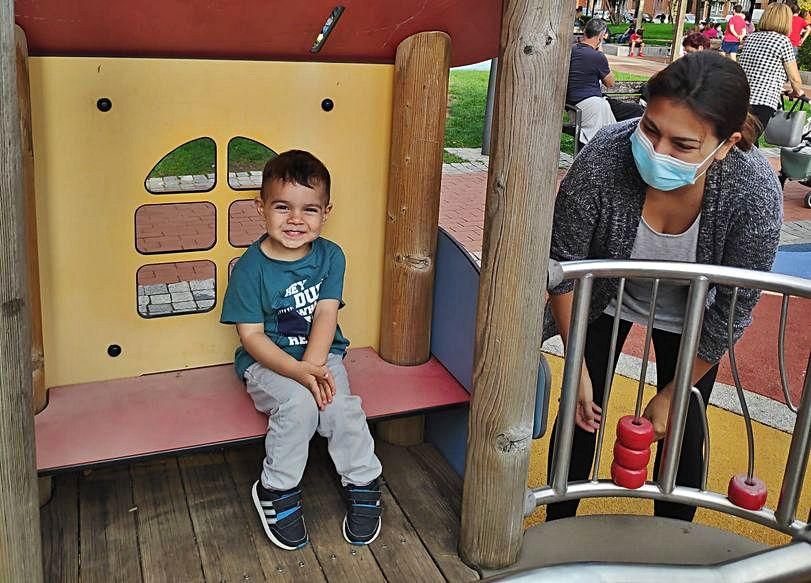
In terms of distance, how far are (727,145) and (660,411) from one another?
81cm

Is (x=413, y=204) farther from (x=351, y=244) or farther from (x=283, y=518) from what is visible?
(x=283, y=518)

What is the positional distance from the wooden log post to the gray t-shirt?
0.78m

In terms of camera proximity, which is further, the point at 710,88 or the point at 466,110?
the point at 466,110

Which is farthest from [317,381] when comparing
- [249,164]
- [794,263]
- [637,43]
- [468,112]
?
[637,43]

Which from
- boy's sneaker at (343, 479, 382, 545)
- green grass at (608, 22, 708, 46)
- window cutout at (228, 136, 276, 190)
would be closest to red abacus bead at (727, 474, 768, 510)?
boy's sneaker at (343, 479, 382, 545)

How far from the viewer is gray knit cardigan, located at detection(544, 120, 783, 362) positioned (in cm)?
221

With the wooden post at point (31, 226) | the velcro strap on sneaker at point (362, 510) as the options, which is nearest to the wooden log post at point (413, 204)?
the velcro strap on sneaker at point (362, 510)

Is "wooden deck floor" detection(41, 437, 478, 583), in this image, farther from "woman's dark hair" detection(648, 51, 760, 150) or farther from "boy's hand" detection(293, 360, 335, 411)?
"woman's dark hair" detection(648, 51, 760, 150)

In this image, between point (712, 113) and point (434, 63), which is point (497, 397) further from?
point (434, 63)

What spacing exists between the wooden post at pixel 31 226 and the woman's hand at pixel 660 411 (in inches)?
69.4

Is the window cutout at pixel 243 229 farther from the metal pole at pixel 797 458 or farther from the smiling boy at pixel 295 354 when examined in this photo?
the metal pole at pixel 797 458

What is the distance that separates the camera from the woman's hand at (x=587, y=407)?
8.39ft

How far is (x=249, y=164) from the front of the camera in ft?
12.8

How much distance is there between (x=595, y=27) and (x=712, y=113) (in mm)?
7255
